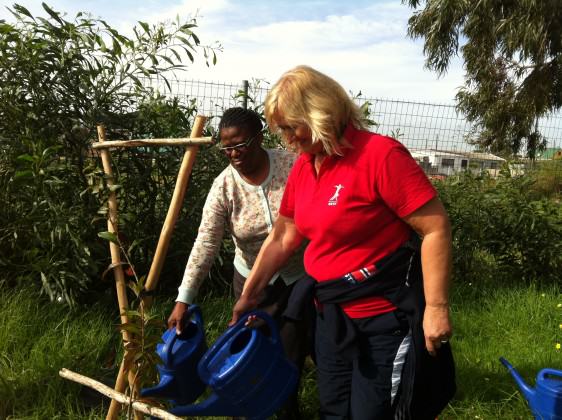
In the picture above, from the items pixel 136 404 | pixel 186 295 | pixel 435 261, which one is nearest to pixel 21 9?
pixel 186 295

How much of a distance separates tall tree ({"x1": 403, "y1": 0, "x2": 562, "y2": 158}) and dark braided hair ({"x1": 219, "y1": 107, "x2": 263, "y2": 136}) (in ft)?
37.2

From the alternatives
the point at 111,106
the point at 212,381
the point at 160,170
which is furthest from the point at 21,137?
the point at 212,381

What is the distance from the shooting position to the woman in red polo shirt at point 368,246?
1.61 meters

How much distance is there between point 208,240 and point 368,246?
814 mm

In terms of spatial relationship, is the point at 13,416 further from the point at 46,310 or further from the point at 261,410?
the point at 261,410

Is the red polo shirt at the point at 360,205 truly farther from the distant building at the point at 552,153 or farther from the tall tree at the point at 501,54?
the tall tree at the point at 501,54

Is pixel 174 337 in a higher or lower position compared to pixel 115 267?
lower

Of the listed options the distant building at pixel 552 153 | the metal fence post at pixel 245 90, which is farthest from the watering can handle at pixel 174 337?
the distant building at pixel 552 153

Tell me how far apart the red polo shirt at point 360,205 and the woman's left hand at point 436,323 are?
5.1 inches

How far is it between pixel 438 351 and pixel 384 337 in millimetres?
177

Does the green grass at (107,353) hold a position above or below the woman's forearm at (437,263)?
below

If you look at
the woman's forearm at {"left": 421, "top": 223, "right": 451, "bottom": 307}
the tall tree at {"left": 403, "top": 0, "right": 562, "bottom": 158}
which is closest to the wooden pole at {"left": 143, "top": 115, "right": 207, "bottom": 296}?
the woman's forearm at {"left": 421, "top": 223, "right": 451, "bottom": 307}

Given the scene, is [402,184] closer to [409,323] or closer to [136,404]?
[409,323]

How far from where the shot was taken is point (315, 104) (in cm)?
166
